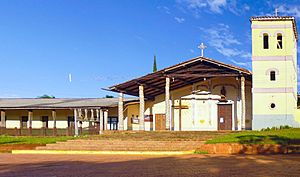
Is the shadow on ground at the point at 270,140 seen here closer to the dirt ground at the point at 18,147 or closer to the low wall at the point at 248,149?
the low wall at the point at 248,149

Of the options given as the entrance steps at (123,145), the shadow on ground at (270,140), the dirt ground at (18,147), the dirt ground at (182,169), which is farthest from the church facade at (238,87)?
the dirt ground at (182,169)

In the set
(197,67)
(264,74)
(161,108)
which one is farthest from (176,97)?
(264,74)

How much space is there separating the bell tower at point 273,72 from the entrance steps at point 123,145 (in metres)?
10.0

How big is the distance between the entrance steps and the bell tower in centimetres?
1004

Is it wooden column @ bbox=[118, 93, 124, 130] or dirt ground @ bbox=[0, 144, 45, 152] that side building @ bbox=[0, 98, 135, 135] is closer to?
wooden column @ bbox=[118, 93, 124, 130]

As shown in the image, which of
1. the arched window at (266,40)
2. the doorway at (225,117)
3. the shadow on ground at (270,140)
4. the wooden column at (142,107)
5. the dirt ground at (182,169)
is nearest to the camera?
the dirt ground at (182,169)

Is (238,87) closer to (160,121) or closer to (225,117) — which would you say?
(225,117)

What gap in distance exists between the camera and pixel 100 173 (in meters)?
13.6

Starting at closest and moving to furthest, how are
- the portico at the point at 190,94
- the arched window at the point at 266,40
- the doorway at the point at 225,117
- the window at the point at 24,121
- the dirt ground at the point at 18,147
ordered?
the dirt ground at the point at 18,147 < the arched window at the point at 266,40 < the portico at the point at 190,94 < the doorway at the point at 225,117 < the window at the point at 24,121

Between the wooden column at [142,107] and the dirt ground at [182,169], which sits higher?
the wooden column at [142,107]

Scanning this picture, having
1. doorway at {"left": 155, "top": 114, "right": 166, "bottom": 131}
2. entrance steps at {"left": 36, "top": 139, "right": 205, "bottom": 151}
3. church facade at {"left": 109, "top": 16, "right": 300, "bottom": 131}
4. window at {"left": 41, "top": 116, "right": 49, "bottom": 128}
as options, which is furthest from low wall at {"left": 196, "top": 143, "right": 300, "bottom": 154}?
window at {"left": 41, "top": 116, "right": 49, "bottom": 128}

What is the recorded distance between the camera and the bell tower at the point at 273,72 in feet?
102

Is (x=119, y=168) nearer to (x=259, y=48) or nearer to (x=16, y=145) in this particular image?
(x=16, y=145)

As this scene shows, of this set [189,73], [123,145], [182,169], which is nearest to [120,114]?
[189,73]
